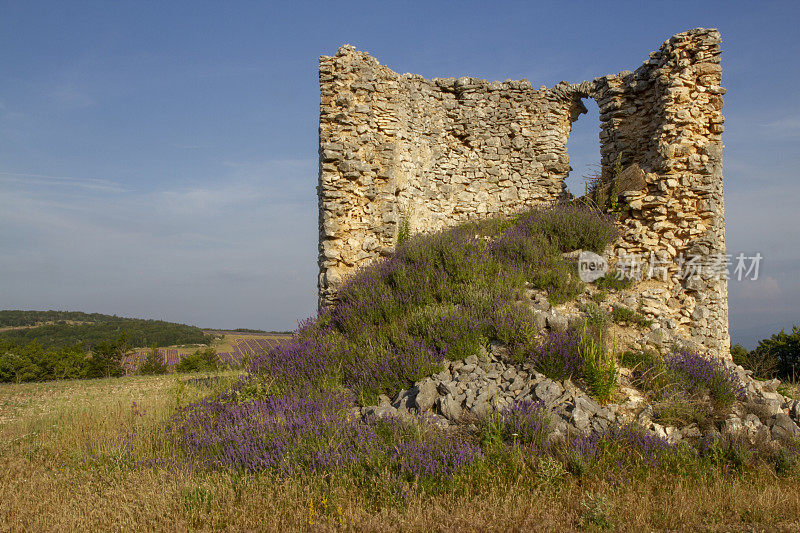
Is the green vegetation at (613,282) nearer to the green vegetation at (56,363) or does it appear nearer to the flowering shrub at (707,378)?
the flowering shrub at (707,378)

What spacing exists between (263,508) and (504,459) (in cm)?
201

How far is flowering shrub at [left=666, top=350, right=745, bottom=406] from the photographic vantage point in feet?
17.5

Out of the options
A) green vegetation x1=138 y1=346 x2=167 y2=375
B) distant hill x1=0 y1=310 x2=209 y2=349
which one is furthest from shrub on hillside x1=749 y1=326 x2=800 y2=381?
distant hill x1=0 y1=310 x2=209 y2=349

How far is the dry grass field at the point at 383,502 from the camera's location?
3416 millimetres

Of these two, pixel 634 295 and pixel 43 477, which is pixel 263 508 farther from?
pixel 634 295

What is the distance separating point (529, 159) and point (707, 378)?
6.16 meters

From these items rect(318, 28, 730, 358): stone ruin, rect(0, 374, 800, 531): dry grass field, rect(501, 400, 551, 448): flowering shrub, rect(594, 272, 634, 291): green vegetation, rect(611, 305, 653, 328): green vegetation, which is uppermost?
rect(318, 28, 730, 358): stone ruin

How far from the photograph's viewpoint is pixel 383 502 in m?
3.68

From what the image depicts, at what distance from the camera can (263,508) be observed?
3.69 meters

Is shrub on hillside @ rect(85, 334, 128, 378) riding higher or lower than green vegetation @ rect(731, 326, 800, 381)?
lower

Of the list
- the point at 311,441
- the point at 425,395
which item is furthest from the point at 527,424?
the point at 311,441

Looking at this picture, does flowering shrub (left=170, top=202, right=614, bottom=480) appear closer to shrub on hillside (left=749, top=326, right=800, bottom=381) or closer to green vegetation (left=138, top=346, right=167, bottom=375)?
shrub on hillside (left=749, top=326, right=800, bottom=381)

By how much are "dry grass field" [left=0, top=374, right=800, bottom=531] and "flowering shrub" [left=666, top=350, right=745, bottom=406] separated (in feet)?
3.91

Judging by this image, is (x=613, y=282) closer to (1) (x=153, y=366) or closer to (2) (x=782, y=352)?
(2) (x=782, y=352)
